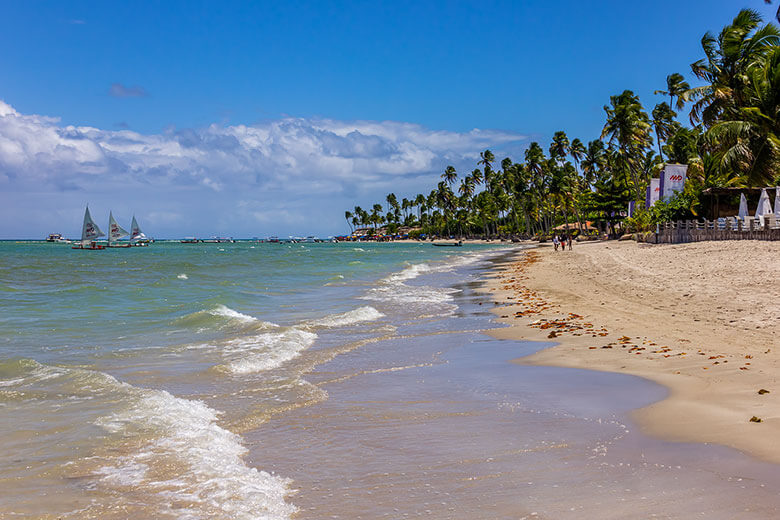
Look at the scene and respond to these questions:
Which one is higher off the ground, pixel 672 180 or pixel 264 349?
pixel 672 180

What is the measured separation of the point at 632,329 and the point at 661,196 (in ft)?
127

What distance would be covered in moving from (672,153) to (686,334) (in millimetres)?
64000

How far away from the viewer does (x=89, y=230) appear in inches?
3743

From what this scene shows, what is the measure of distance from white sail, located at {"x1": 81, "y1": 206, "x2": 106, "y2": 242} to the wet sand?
97476 millimetres

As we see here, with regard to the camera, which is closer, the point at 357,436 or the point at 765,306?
the point at 357,436

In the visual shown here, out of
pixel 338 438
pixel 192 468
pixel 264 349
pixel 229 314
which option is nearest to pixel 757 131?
pixel 229 314

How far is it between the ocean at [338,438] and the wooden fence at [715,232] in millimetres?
23487

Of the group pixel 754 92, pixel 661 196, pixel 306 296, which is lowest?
pixel 306 296

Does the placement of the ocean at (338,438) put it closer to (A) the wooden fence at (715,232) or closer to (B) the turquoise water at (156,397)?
(B) the turquoise water at (156,397)

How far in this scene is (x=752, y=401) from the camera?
5848 mm

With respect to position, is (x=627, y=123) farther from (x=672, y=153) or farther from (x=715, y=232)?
(x=715, y=232)

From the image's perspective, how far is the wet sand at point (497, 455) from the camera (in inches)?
152

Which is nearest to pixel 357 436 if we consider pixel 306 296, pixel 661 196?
pixel 306 296

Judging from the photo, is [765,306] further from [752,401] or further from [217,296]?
[217,296]
